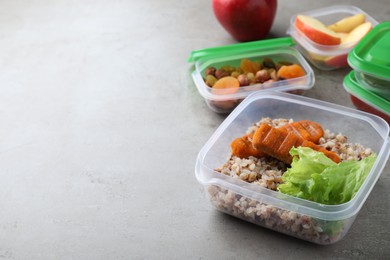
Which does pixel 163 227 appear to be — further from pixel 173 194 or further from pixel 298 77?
pixel 298 77

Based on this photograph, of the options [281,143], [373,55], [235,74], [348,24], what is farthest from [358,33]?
[281,143]

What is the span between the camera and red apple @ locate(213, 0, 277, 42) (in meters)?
1.32

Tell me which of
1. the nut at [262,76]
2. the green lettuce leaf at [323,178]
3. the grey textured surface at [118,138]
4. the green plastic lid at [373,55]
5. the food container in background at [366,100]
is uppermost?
the green plastic lid at [373,55]

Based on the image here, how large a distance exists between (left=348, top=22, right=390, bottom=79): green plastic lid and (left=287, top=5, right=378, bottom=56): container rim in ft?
0.36

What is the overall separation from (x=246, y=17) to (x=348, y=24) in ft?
0.84

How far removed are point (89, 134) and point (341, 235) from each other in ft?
1.89

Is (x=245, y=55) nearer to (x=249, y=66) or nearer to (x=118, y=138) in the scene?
(x=249, y=66)

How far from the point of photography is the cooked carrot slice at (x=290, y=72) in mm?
1187

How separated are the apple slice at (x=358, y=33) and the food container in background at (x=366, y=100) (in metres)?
0.17

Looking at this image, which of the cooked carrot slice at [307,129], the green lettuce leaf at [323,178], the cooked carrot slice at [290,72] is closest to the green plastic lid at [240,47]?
the cooked carrot slice at [290,72]

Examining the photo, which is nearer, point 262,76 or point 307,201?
point 307,201

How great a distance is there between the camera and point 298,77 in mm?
1179

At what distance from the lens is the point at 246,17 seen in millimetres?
1333

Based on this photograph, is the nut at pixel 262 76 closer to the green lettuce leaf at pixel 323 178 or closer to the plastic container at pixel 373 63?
the plastic container at pixel 373 63
